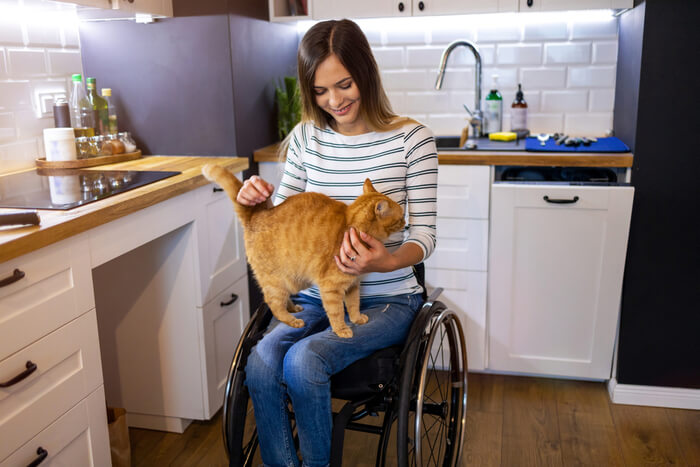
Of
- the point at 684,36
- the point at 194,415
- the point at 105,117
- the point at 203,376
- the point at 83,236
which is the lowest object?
the point at 194,415

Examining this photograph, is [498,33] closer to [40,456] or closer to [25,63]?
[25,63]

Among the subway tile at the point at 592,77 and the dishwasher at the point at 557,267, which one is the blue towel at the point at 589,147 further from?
the subway tile at the point at 592,77

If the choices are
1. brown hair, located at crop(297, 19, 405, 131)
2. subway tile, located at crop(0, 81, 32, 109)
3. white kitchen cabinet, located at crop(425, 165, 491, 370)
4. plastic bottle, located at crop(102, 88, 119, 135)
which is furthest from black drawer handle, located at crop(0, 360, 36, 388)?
white kitchen cabinet, located at crop(425, 165, 491, 370)

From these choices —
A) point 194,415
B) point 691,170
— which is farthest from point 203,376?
point 691,170

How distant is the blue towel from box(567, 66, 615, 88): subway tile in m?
0.33

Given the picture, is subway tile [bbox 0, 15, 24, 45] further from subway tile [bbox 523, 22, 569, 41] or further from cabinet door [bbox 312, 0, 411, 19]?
subway tile [bbox 523, 22, 569, 41]

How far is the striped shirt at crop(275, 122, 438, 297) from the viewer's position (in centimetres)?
165

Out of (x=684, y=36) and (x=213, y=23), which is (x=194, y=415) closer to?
(x=213, y=23)

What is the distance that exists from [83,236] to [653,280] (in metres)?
1.92

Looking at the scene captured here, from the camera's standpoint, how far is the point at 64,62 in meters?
2.46

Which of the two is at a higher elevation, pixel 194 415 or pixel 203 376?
pixel 203 376

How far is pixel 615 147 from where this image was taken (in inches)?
96.5

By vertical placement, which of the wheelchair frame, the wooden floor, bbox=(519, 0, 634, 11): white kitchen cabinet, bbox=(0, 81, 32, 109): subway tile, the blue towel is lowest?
the wooden floor

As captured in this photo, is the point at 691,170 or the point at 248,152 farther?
the point at 248,152
